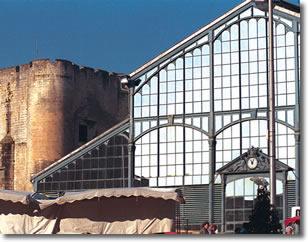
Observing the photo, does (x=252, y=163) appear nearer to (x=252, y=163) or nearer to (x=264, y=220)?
(x=252, y=163)

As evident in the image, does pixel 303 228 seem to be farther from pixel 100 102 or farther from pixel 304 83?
pixel 100 102

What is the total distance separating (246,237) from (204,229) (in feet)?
27.3

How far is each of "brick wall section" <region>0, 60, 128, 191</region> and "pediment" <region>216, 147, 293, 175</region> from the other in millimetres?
15827

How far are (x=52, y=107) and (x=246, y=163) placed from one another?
17.5 m

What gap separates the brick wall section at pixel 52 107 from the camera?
48656 millimetres

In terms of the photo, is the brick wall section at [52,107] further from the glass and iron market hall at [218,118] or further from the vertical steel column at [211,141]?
the vertical steel column at [211,141]

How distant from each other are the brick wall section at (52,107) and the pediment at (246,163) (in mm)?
15827

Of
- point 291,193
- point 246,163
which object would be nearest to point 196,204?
point 246,163

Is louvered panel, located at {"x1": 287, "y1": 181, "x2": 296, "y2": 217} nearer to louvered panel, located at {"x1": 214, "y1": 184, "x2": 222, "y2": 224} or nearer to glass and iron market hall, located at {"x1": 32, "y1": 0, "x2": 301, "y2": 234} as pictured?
glass and iron market hall, located at {"x1": 32, "y1": 0, "x2": 301, "y2": 234}

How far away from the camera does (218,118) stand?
113 ft

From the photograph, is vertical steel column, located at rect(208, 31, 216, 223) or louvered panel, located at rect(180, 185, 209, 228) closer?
vertical steel column, located at rect(208, 31, 216, 223)

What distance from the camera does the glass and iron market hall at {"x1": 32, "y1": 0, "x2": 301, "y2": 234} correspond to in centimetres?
3253

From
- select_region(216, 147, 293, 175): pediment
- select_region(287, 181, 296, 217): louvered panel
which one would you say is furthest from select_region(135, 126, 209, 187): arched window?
select_region(287, 181, 296, 217): louvered panel

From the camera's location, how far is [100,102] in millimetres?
50188
